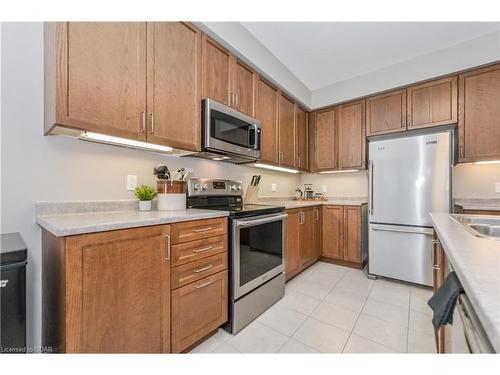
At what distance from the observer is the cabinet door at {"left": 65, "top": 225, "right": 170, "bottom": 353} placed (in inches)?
35.8

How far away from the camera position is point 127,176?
1.63 meters

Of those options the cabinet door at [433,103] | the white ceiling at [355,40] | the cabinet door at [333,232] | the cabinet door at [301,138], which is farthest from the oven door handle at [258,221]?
the cabinet door at [433,103]

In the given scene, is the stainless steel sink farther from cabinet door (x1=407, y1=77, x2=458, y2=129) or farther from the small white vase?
the small white vase

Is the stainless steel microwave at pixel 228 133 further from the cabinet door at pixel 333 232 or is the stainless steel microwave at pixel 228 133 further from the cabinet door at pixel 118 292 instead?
the cabinet door at pixel 333 232

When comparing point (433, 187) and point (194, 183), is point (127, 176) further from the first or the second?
point (433, 187)

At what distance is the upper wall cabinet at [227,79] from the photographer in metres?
1.85

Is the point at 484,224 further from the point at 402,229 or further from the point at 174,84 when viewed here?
the point at 174,84

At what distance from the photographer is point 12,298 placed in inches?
36.4

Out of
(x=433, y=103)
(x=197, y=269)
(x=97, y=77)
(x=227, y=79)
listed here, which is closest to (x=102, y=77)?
(x=97, y=77)

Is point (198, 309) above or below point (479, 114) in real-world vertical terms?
below

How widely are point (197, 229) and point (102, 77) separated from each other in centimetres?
105

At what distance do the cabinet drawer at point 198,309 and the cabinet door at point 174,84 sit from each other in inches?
39.6

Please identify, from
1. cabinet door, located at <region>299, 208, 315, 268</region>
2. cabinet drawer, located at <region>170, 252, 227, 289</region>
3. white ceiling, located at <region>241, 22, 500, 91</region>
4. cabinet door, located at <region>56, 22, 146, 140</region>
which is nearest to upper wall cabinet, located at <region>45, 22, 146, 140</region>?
cabinet door, located at <region>56, 22, 146, 140</region>
